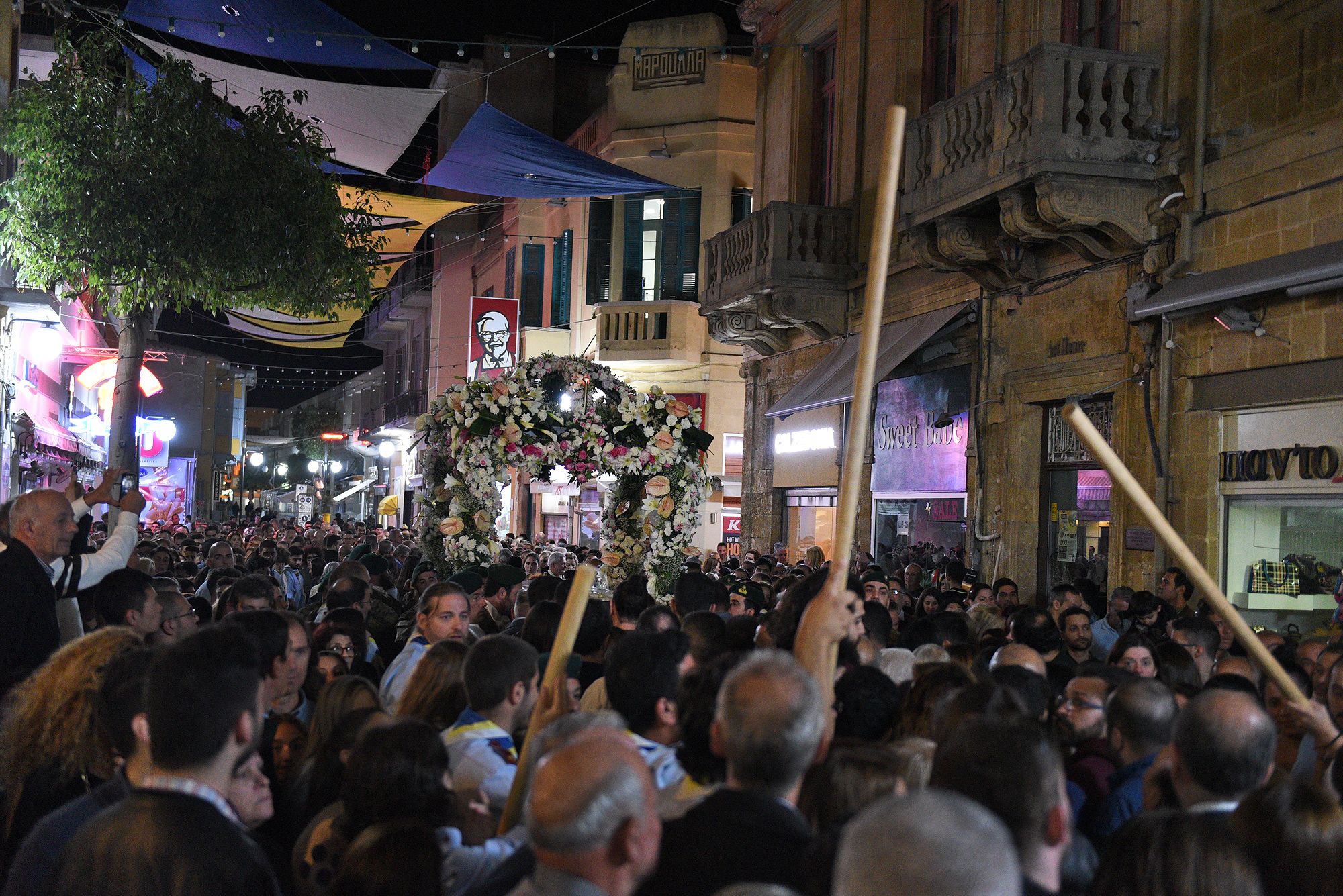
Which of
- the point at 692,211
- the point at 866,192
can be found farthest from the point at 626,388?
the point at 692,211

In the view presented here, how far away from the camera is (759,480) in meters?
21.5

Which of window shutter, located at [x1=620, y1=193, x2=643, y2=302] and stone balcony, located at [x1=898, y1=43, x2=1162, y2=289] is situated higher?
window shutter, located at [x1=620, y1=193, x2=643, y2=302]

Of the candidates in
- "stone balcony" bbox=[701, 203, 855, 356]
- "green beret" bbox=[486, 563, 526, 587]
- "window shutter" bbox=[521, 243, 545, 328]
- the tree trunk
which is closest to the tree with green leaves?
the tree trunk

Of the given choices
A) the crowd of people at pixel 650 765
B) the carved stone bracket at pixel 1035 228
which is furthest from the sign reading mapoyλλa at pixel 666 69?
the crowd of people at pixel 650 765

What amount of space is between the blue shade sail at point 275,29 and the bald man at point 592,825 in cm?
1397

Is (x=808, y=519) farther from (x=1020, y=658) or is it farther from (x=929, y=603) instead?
(x=1020, y=658)

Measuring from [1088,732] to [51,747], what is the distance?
359 cm

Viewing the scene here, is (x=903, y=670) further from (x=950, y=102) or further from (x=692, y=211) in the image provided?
(x=692, y=211)

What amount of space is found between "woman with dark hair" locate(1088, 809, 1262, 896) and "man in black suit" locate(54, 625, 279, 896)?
75.5 inches

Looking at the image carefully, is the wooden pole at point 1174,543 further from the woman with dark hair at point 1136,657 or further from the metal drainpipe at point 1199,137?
the metal drainpipe at point 1199,137

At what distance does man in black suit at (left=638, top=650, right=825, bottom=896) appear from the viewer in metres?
2.70

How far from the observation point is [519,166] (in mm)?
18609

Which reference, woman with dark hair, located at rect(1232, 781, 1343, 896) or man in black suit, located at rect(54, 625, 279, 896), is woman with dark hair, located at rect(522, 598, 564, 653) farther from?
woman with dark hair, located at rect(1232, 781, 1343, 896)

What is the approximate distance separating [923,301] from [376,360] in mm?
59305
